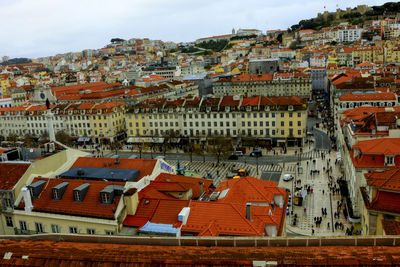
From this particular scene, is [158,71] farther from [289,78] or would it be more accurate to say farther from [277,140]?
[277,140]

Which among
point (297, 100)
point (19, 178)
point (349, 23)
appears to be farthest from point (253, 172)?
point (349, 23)

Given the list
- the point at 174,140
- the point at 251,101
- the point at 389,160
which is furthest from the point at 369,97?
the point at 174,140

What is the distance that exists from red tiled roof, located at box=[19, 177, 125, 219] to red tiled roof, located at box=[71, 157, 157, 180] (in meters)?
5.51

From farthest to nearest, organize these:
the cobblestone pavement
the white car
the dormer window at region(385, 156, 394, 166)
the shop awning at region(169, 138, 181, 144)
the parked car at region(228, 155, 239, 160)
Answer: the shop awning at region(169, 138, 181, 144) < the parked car at region(228, 155, 239, 160) < the white car < the cobblestone pavement < the dormer window at region(385, 156, 394, 166)

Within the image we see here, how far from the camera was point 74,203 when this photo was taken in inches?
853

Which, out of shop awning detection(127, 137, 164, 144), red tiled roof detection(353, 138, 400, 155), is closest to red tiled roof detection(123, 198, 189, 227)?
red tiled roof detection(353, 138, 400, 155)

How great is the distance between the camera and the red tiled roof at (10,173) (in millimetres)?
23141

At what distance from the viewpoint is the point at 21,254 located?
11.7m

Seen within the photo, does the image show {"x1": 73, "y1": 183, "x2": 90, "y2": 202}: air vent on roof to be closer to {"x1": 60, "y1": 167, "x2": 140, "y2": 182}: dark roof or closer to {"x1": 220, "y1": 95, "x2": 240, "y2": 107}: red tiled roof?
{"x1": 60, "y1": 167, "x2": 140, "y2": 182}: dark roof

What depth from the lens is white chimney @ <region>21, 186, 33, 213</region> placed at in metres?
21.4

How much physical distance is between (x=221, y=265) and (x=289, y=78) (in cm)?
9740

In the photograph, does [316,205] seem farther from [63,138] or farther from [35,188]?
[63,138]

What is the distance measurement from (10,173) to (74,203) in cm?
595

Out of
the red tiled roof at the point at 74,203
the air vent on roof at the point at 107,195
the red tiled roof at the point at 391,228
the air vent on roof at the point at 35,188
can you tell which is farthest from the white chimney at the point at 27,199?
the red tiled roof at the point at 391,228
